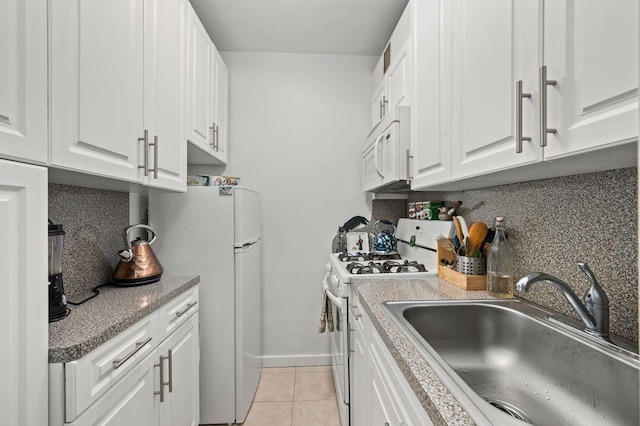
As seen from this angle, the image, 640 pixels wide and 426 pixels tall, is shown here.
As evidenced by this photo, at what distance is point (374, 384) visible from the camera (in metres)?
1.08

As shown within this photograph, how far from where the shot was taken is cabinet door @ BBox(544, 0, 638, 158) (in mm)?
558

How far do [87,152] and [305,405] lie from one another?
1.95m

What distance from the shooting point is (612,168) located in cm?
88

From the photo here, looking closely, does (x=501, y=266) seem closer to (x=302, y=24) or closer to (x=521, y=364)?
(x=521, y=364)

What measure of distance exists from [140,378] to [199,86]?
158 cm

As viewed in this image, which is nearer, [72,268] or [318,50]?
[72,268]

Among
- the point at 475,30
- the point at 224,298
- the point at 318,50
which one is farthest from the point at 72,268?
the point at 318,50

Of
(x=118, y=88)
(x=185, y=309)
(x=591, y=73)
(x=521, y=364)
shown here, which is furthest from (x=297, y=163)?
(x=591, y=73)

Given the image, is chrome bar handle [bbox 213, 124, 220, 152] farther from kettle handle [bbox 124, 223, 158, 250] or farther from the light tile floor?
the light tile floor

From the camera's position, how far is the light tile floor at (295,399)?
1.97m

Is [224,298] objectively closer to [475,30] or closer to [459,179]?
[459,179]

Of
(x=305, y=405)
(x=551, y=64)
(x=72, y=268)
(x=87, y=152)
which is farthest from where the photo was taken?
(x=305, y=405)

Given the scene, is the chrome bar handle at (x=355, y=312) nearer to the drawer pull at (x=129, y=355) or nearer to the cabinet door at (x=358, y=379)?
the cabinet door at (x=358, y=379)

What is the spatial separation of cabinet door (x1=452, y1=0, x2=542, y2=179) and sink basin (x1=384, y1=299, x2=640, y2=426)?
50cm
